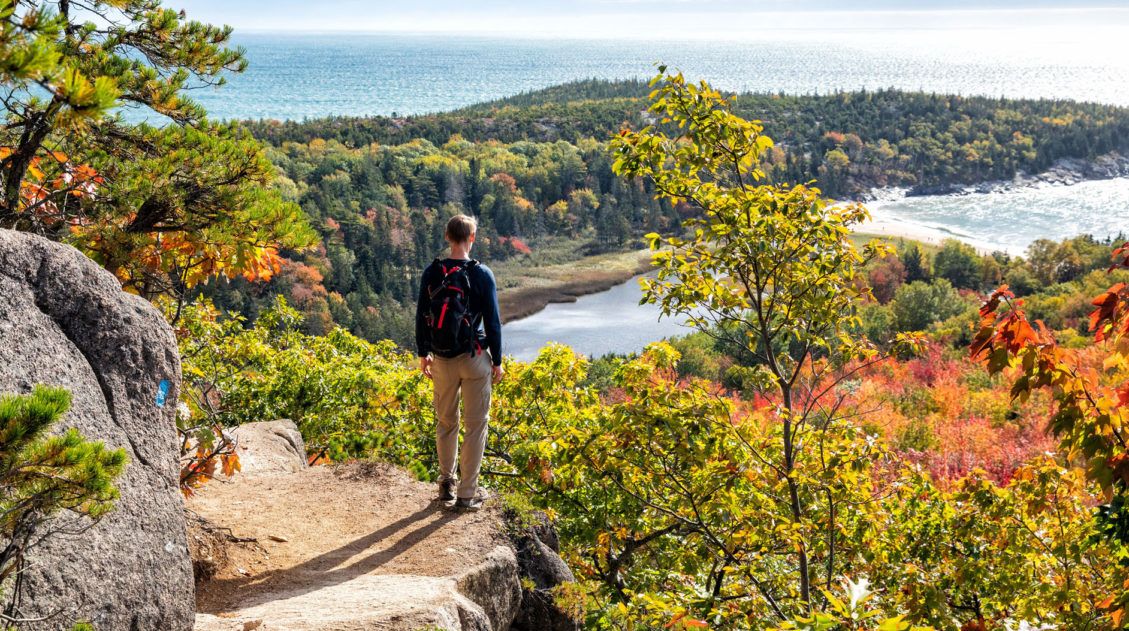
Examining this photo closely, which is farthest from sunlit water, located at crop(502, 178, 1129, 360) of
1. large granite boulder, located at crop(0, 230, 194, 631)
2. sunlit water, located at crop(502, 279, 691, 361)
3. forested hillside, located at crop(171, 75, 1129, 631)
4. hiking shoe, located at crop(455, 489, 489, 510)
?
large granite boulder, located at crop(0, 230, 194, 631)

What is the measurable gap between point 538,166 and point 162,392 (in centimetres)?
11528

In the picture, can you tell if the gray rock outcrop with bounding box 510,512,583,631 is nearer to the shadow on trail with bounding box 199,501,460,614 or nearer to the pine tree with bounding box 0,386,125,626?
the shadow on trail with bounding box 199,501,460,614

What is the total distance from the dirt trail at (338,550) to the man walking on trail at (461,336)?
2.40 ft

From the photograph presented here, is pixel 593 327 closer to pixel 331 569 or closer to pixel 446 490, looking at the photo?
pixel 446 490

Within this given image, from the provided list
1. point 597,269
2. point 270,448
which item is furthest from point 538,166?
point 270,448

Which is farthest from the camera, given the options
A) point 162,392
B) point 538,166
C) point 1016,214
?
point 538,166

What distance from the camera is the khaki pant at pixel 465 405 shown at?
6871mm

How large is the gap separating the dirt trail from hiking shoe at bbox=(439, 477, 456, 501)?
0.31ft

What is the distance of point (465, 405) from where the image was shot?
7012mm

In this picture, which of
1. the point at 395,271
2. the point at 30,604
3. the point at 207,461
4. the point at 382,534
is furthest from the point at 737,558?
the point at 395,271

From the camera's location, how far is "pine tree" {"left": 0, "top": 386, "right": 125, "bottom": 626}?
2.51m

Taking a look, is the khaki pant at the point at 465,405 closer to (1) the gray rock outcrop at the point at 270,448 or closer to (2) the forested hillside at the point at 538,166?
(1) the gray rock outcrop at the point at 270,448

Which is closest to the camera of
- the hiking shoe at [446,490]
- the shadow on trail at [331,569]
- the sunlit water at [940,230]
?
the shadow on trail at [331,569]

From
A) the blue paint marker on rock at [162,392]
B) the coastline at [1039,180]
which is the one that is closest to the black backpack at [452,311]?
the blue paint marker on rock at [162,392]
